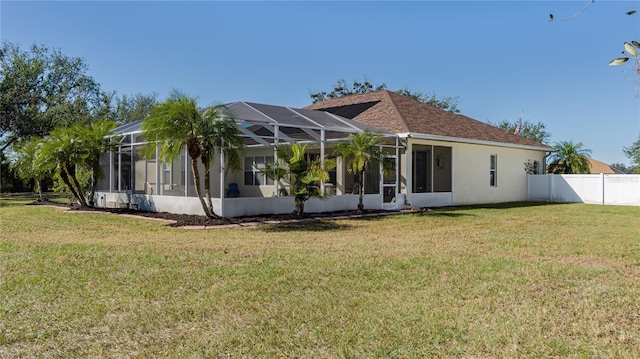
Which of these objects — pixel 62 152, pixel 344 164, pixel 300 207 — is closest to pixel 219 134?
pixel 300 207

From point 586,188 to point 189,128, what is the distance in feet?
64.0

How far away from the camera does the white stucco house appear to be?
15133mm

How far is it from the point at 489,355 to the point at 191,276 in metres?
3.90

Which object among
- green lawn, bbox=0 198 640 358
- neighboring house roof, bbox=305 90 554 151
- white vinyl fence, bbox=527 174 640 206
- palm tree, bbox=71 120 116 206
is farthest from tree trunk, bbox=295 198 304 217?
white vinyl fence, bbox=527 174 640 206

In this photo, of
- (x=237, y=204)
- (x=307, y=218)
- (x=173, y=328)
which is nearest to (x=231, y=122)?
(x=237, y=204)

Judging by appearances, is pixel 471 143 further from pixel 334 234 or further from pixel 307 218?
pixel 334 234

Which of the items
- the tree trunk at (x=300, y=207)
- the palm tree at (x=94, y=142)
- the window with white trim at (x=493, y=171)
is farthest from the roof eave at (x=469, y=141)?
the palm tree at (x=94, y=142)

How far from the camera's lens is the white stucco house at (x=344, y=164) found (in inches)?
596

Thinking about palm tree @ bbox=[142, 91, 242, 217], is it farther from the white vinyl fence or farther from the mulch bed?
the white vinyl fence

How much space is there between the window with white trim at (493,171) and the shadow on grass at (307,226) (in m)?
12.0

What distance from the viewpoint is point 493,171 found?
2277cm

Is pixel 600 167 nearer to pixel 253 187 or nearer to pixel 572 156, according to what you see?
pixel 572 156

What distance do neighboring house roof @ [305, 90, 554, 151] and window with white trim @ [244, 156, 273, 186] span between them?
434cm

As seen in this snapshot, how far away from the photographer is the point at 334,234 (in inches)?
419
